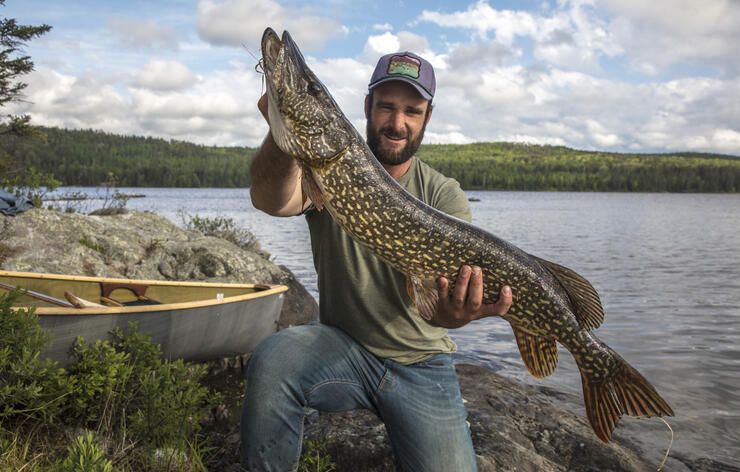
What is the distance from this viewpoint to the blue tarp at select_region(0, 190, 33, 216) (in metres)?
7.34

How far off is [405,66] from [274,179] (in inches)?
56.3

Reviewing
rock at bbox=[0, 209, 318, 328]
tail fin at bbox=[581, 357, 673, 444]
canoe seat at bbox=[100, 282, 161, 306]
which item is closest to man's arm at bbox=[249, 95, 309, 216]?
tail fin at bbox=[581, 357, 673, 444]

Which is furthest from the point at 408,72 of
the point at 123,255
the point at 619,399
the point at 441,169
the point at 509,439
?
the point at 441,169

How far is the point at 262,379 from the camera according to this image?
280 cm

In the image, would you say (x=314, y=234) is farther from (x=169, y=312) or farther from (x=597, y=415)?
(x=169, y=312)

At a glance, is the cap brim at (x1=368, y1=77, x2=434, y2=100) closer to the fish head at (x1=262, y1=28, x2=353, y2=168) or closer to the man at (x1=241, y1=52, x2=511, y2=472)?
the man at (x1=241, y1=52, x2=511, y2=472)

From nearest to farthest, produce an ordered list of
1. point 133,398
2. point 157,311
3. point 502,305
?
point 502,305, point 133,398, point 157,311

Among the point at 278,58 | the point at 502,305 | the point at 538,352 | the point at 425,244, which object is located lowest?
the point at 538,352

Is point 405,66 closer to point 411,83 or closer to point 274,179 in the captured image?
point 411,83

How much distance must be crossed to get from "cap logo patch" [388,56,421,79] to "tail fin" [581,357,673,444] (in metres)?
2.28

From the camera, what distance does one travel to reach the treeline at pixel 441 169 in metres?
93.4

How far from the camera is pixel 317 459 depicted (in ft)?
9.79

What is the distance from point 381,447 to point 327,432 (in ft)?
1.54

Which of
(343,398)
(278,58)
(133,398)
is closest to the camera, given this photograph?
(278,58)
